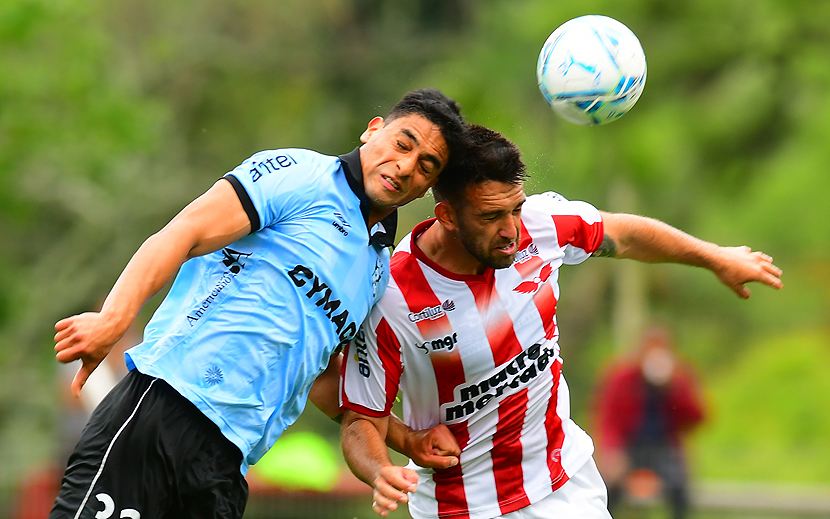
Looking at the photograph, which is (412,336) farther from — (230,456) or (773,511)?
(773,511)

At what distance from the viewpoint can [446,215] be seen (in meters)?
4.19

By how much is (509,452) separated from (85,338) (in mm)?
1902

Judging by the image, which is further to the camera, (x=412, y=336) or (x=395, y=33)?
(x=395, y=33)

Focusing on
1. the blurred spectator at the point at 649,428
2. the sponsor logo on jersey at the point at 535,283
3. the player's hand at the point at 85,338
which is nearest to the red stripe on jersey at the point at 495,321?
the sponsor logo on jersey at the point at 535,283

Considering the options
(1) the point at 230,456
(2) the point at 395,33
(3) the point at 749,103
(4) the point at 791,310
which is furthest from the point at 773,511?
(2) the point at 395,33

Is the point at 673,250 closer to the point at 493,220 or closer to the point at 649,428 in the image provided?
the point at 493,220

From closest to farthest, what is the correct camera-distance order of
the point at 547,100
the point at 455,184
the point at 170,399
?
the point at 170,399 → the point at 455,184 → the point at 547,100

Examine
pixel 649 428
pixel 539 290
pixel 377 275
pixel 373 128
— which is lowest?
pixel 649 428

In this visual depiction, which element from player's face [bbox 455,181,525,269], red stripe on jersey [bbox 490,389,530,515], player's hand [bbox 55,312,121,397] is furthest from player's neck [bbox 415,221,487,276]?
player's hand [bbox 55,312,121,397]

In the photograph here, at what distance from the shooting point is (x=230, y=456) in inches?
148

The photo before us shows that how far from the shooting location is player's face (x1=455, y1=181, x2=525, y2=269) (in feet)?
13.3

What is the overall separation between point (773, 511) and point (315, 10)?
15.0 m

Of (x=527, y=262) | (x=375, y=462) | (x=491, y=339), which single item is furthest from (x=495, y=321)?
(x=375, y=462)

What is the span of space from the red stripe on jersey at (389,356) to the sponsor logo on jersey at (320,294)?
289 mm
